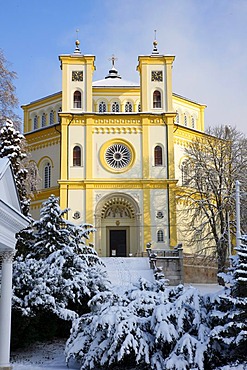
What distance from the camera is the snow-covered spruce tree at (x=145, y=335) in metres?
12.3

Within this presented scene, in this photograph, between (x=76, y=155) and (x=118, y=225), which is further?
(x=118, y=225)

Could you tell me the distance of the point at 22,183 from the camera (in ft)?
81.0

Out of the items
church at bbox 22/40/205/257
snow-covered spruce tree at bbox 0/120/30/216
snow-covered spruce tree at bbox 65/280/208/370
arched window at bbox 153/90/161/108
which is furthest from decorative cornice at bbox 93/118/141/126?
snow-covered spruce tree at bbox 65/280/208/370

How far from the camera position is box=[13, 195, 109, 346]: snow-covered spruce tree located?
16.8 meters

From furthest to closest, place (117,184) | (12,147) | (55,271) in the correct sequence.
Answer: (117,184)
(12,147)
(55,271)

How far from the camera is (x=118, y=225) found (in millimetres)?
41500

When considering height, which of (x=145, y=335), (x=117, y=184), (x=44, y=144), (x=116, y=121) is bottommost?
(x=145, y=335)

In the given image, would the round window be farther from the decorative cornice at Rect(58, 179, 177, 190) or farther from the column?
the column

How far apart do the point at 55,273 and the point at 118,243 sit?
23354 millimetres

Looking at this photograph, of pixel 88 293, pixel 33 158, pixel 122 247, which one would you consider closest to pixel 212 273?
pixel 122 247

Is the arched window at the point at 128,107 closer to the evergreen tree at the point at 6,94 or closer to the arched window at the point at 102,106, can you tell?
the arched window at the point at 102,106

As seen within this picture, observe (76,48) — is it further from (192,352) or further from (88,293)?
(192,352)

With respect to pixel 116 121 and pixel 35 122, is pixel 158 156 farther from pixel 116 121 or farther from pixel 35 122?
pixel 35 122

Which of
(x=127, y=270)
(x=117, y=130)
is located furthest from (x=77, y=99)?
(x=127, y=270)
